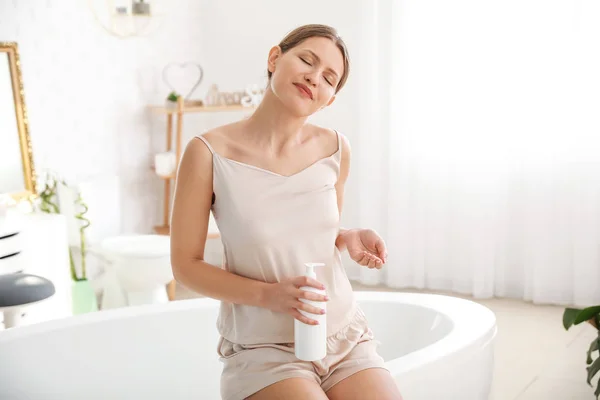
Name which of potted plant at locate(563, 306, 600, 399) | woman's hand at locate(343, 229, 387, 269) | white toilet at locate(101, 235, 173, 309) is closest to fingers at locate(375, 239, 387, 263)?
woman's hand at locate(343, 229, 387, 269)

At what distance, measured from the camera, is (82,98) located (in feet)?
14.1

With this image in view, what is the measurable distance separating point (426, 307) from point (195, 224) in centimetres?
115

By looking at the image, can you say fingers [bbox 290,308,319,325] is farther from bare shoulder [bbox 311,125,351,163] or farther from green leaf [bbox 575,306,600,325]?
green leaf [bbox 575,306,600,325]

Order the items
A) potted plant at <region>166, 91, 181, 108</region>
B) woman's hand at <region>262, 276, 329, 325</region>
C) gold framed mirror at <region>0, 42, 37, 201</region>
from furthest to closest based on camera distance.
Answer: potted plant at <region>166, 91, 181, 108</region>, gold framed mirror at <region>0, 42, 37, 201</region>, woman's hand at <region>262, 276, 329, 325</region>

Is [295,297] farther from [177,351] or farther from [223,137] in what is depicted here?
[177,351]

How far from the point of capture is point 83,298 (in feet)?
13.3

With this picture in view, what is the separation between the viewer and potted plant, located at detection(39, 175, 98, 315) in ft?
13.0

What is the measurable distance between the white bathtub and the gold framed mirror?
1.58m

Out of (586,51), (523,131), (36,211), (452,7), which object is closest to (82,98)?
(36,211)

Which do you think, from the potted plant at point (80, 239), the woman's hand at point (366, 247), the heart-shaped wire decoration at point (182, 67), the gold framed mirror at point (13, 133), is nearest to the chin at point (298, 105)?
the woman's hand at point (366, 247)

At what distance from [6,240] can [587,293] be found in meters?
2.91

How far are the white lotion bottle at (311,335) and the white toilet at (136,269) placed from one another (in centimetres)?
235

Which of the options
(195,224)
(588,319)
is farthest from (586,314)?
(195,224)

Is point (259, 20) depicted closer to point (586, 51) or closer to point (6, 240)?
point (586, 51)
